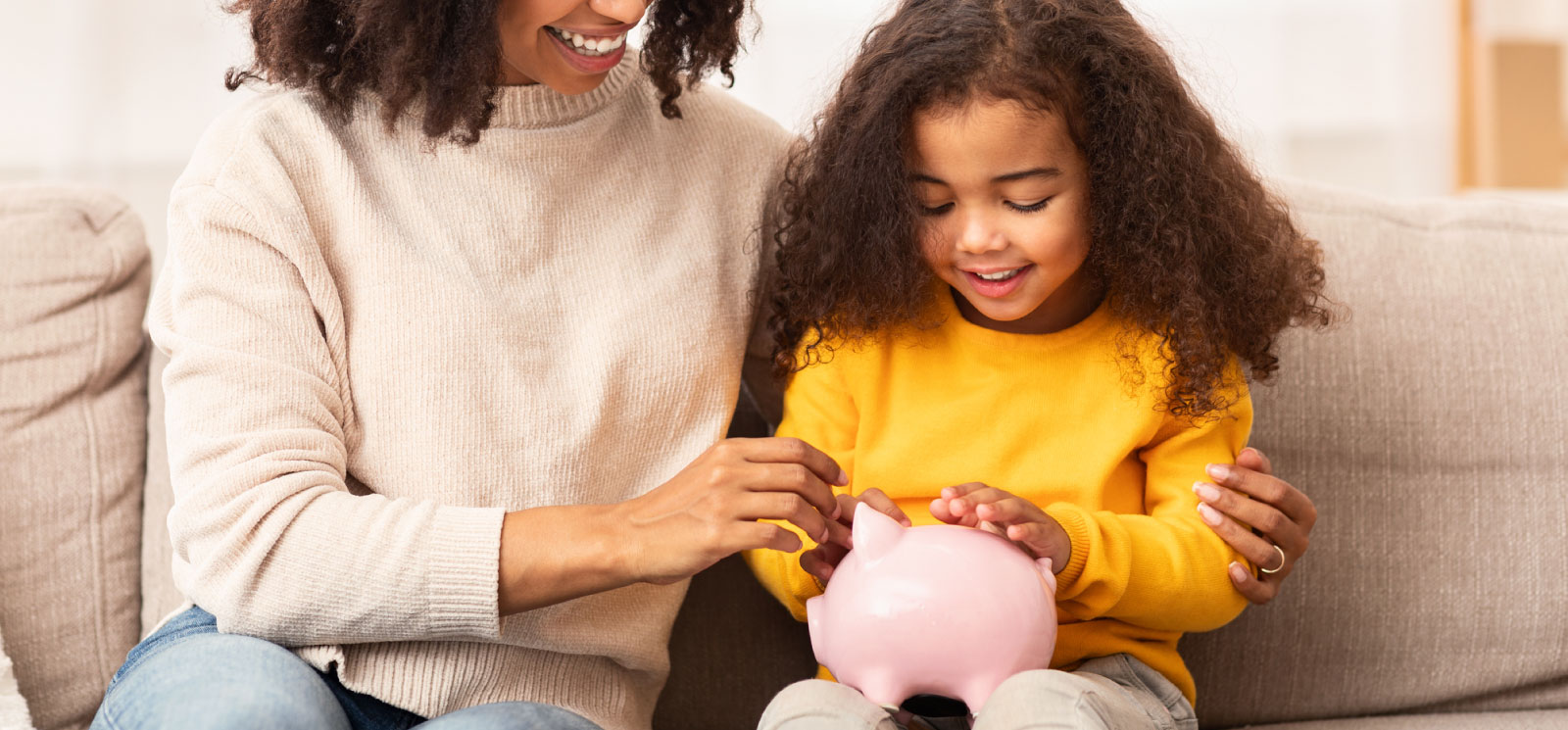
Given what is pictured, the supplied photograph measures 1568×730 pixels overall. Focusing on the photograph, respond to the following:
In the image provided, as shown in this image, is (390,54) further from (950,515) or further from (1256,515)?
(1256,515)

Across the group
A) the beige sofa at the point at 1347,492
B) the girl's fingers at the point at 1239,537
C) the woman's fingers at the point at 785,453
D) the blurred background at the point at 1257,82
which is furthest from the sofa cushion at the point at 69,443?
the girl's fingers at the point at 1239,537

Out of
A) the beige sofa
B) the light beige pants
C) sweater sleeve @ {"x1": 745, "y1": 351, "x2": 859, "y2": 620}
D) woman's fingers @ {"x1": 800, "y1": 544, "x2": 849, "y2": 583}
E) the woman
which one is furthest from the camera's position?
the beige sofa

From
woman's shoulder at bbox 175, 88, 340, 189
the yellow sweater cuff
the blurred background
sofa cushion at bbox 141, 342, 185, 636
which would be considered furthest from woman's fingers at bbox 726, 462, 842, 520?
the blurred background

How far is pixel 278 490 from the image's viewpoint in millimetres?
1082

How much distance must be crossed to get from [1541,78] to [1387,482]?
6.79 feet

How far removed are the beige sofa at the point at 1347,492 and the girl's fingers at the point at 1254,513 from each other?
0.27 m

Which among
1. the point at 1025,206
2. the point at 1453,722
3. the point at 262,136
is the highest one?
the point at 262,136

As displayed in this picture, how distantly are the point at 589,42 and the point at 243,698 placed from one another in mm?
629

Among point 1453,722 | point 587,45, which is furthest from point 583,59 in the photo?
point 1453,722

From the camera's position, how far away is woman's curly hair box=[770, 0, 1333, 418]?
116 cm

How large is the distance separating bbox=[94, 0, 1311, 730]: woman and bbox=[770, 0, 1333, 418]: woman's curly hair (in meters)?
0.11

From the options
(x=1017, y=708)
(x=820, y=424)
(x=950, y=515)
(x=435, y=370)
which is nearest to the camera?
(x=1017, y=708)

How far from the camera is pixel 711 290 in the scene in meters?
1.32

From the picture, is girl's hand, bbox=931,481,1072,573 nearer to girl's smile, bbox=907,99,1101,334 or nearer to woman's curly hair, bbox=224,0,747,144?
girl's smile, bbox=907,99,1101,334
